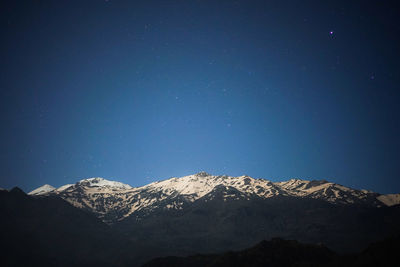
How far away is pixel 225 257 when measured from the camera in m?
92.8

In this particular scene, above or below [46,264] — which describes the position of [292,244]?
above

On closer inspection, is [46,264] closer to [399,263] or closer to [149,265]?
[149,265]

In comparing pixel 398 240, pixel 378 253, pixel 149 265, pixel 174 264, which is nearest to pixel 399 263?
pixel 378 253

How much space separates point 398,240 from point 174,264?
81.1 m

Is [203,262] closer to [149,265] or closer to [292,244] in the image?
[149,265]

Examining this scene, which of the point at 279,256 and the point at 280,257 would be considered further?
the point at 279,256

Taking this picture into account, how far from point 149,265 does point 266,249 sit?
172 feet

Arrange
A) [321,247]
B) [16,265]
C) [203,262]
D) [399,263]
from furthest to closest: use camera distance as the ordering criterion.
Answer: [16,265] → [203,262] → [321,247] → [399,263]

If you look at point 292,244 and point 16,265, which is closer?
point 292,244

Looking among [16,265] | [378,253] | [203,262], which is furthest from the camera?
[16,265]

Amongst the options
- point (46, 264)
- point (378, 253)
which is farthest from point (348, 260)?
point (46, 264)

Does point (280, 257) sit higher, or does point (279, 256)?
point (279, 256)

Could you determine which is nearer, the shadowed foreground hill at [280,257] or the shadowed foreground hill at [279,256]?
the shadowed foreground hill at [280,257]

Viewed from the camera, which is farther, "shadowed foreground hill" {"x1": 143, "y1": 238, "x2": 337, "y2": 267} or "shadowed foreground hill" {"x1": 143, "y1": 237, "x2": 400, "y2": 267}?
"shadowed foreground hill" {"x1": 143, "y1": 238, "x2": 337, "y2": 267}
